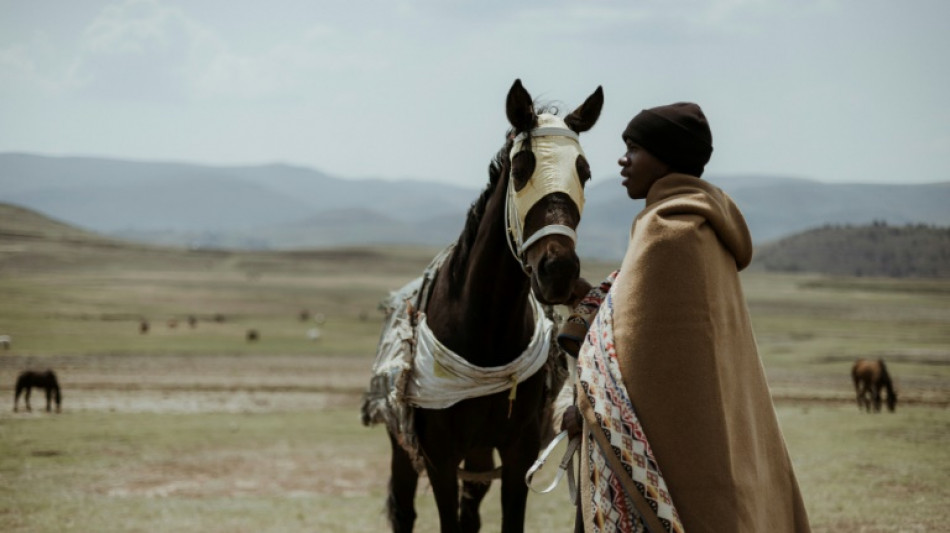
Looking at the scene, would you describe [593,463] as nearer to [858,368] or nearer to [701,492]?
[701,492]

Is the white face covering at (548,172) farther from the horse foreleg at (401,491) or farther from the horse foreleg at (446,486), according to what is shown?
the horse foreleg at (401,491)

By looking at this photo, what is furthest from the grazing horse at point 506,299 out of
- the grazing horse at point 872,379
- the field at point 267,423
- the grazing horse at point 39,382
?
the grazing horse at point 872,379

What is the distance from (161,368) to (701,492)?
3085cm

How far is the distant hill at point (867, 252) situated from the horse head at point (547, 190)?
78.8m

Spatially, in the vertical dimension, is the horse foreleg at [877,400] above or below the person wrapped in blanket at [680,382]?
below

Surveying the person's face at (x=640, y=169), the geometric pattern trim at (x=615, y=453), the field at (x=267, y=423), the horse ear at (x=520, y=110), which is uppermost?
the horse ear at (x=520, y=110)

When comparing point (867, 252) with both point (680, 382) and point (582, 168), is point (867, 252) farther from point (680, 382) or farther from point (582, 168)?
point (680, 382)

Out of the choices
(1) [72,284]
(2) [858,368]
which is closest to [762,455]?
(2) [858,368]

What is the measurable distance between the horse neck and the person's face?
50.0 inches

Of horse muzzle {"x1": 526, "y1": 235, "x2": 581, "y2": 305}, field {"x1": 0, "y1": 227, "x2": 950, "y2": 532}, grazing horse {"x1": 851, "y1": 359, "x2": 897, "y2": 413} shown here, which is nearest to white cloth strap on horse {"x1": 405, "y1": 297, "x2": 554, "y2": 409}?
horse muzzle {"x1": 526, "y1": 235, "x2": 581, "y2": 305}

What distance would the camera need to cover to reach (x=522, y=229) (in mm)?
4000

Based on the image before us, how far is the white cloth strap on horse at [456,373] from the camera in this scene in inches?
184

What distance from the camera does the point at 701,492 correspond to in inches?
117

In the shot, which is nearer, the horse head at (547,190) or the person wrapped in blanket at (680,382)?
the person wrapped in blanket at (680,382)
